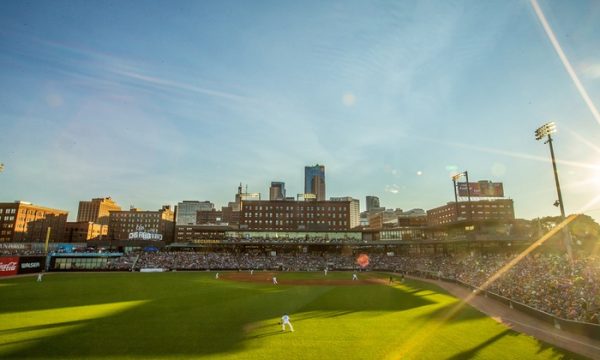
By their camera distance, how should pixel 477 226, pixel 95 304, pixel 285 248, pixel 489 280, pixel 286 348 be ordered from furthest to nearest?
1. pixel 285 248
2. pixel 477 226
3. pixel 489 280
4. pixel 95 304
5. pixel 286 348

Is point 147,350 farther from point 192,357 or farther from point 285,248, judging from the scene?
point 285,248

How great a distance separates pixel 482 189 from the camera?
66.9 m

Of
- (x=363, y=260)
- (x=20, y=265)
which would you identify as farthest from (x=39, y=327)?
(x=363, y=260)

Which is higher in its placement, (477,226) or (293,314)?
(477,226)

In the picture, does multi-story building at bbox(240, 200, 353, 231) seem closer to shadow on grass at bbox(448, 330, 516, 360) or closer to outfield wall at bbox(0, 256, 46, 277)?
outfield wall at bbox(0, 256, 46, 277)

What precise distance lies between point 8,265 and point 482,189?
9195 centimetres

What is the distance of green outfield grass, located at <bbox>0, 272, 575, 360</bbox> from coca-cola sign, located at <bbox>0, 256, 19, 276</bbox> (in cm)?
3425

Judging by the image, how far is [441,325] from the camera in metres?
22.9

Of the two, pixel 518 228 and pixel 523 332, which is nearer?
pixel 523 332

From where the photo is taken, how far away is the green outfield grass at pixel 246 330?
16.5m

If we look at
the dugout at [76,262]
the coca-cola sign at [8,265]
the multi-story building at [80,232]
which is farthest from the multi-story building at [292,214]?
the multi-story building at [80,232]

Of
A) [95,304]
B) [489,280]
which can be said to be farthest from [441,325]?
[95,304]

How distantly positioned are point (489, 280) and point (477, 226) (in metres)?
31.8

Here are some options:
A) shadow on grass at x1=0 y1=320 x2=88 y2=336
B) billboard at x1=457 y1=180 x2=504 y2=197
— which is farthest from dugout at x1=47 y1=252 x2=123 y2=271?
billboard at x1=457 y1=180 x2=504 y2=197
